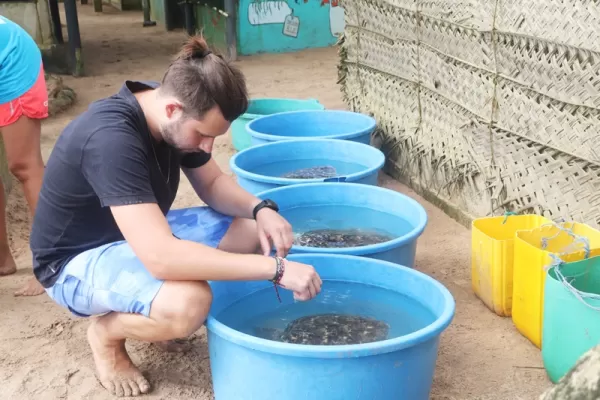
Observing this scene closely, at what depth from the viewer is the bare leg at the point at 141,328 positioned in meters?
1.98

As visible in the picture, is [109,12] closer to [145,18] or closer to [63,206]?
[145,18]

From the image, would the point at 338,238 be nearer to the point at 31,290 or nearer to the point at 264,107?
the point at 31,290

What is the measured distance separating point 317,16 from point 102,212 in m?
6.88

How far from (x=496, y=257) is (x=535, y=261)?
0.25 m

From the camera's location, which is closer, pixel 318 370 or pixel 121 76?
pixel 318 370

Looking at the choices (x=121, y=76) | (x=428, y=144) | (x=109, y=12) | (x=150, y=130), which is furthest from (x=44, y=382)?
(x=109, y=12)

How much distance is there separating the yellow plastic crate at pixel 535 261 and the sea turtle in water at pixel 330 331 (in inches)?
21.6

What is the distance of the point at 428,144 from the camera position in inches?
152

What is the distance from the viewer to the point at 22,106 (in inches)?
113

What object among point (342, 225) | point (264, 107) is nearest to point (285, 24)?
point (264, 107)

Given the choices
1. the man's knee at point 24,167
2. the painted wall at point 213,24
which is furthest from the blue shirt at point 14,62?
the painted wall at point 213,24

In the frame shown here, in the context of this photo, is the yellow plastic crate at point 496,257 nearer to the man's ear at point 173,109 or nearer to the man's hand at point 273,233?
the man's hand at point 273,233

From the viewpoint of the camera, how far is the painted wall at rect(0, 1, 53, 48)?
7.30 meters

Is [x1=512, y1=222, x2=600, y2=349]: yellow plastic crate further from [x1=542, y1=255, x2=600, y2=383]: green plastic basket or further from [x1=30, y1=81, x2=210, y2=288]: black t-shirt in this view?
[x1=30, y1=81, x2=210, y2=288]: black t-shirt
